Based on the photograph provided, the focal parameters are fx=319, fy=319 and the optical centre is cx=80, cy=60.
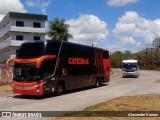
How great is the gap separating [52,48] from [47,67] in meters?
1.40

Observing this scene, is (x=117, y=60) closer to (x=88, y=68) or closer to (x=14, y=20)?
(x=14, y=20)

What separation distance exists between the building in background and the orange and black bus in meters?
38.5

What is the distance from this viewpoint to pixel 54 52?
20.6 metres

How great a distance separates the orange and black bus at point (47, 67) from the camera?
19.5 m

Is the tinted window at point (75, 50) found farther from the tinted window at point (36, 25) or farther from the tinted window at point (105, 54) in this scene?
the tinted window at point (36, 25)

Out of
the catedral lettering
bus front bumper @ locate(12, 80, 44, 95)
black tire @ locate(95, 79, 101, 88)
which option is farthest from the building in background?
bus front bumper @ locate(12, 80, 44, 95)

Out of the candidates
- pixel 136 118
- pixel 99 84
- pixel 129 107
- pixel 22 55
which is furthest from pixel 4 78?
pixel 136 118

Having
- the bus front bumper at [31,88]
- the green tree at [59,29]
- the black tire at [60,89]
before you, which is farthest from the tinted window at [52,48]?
the green tree at [59,29]

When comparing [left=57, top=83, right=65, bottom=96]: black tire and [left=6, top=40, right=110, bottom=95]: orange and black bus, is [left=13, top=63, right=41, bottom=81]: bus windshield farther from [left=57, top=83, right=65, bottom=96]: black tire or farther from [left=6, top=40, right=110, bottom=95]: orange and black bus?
[left=57, top=83, right=65, bottom=96]: black tire

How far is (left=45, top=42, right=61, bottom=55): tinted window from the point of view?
20.1 meters

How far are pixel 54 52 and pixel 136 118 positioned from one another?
10.3 meters

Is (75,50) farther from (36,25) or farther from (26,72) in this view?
(36,25)

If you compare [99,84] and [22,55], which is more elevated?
[22,55]

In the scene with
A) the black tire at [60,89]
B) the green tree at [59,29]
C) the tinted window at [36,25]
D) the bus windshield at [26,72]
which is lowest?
the black tire at [60,89]
